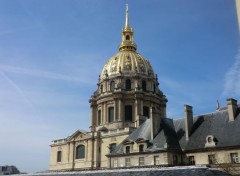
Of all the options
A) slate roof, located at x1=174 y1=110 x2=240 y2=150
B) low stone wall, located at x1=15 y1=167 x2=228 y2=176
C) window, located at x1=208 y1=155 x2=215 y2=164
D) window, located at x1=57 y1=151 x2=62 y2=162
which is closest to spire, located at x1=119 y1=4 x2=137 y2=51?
window, located at x1=57 y1=151 x2=62 y2=162

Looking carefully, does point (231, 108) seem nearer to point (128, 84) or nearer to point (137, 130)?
point (137, 130)

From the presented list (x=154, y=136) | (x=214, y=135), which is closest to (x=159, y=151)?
(x=154, y=136)

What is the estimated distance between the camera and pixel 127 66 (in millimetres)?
74500

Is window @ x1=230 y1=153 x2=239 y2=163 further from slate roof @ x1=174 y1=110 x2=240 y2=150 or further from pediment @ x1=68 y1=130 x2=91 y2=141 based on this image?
pediment @ x1=68 y1=130 x2=91 y2=141

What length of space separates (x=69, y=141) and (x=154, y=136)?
31.1m

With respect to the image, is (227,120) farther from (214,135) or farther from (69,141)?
(69,141)

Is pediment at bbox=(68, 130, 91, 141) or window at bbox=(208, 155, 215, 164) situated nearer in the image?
window at bbox=(208, 155, 215, 164)

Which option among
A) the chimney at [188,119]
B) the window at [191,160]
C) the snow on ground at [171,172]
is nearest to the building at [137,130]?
the chimney at [188,119]

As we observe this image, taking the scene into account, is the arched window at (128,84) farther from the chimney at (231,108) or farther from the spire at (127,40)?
the chimney at (231,108)

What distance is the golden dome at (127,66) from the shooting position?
2901 inches

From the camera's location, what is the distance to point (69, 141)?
68625mm

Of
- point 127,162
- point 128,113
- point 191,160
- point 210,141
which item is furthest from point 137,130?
point 128,113

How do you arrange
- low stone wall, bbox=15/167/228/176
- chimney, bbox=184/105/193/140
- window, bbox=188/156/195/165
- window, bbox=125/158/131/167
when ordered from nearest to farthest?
low stone wall, bbox=15/167/228/176, window, bbox=188/156/195/165, chimney, bbox=184/105/193/140, window, bbox=125/158/131/167

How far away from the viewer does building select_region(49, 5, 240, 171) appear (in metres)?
37.1
